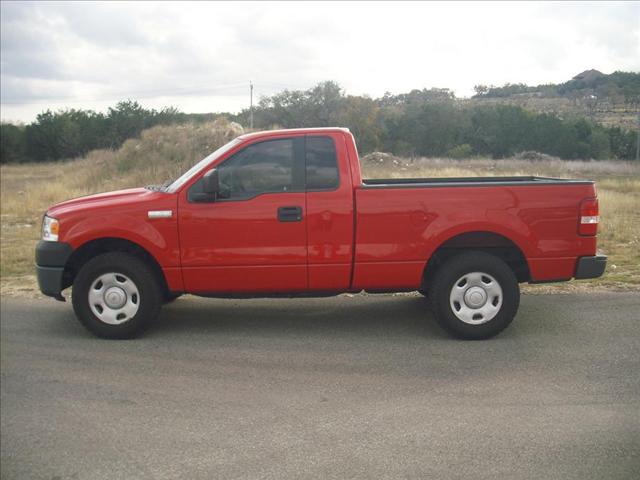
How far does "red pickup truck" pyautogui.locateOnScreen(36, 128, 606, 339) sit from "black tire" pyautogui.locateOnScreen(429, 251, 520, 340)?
0.01 m

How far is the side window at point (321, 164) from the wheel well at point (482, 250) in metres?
1.23

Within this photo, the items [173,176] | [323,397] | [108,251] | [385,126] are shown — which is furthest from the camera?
[385,126]

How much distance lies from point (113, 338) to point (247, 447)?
290 centimetres

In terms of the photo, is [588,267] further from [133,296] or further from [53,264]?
[53,264]

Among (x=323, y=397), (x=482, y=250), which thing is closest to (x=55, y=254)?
(x=323, y=397)

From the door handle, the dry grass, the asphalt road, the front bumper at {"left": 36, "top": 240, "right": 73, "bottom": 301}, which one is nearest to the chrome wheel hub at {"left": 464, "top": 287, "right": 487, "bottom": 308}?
the asphalt road

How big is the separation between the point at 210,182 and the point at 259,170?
52 centimetres

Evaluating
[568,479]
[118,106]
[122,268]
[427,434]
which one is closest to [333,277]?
[122,268]

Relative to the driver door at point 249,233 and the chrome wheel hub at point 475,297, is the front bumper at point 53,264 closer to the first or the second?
the driver door at point 249,233

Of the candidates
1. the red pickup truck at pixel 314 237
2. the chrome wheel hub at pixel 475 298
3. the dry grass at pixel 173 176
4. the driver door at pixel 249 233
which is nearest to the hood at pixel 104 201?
the red pickup truck at pixel 314 237

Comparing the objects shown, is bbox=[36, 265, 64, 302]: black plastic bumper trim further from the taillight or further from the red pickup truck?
the taillight

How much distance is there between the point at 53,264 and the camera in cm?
657

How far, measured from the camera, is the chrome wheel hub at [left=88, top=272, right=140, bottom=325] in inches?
257

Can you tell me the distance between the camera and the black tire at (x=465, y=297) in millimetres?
6398
